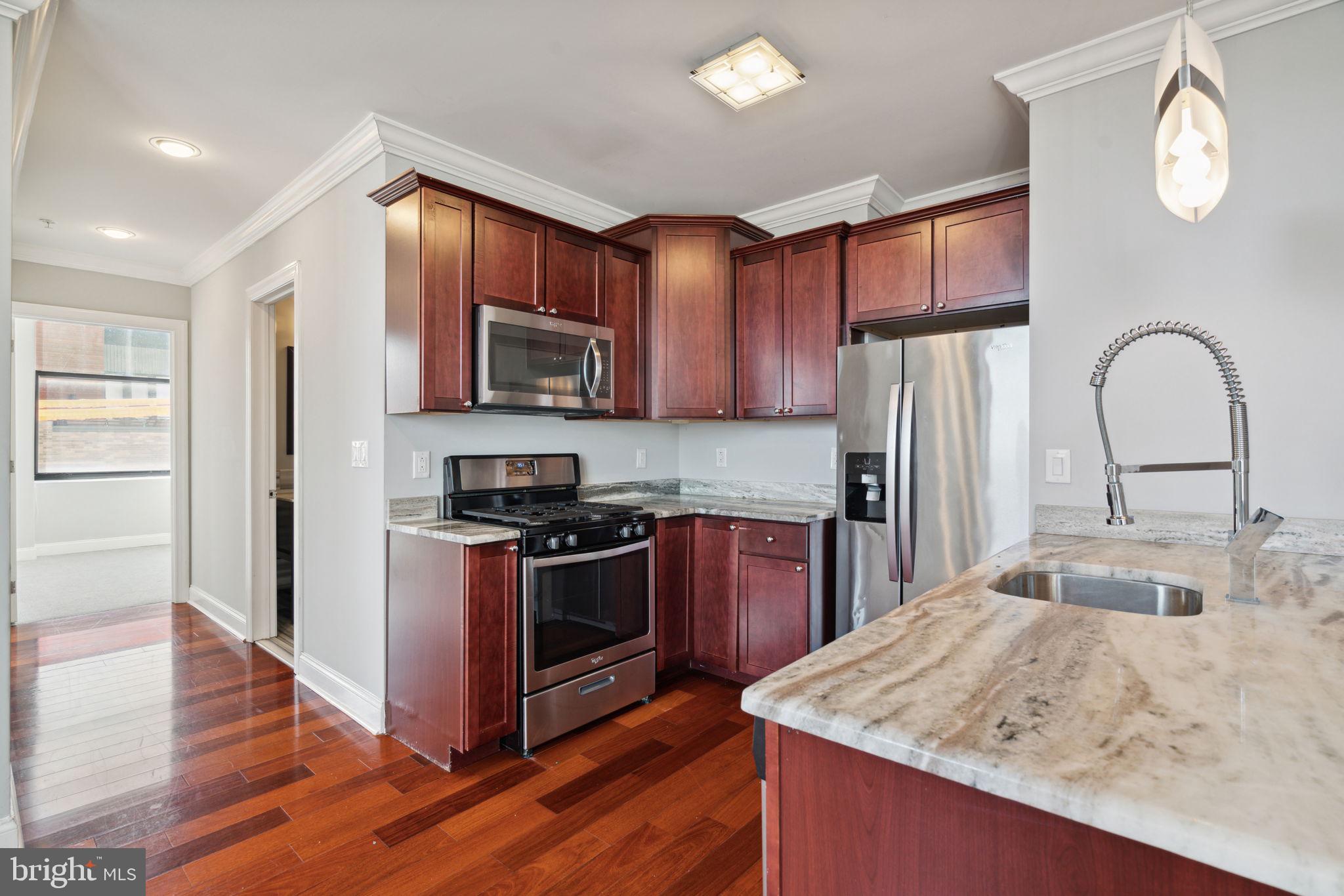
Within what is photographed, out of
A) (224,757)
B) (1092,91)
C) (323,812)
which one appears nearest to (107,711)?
(224,757)

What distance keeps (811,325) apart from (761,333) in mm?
293

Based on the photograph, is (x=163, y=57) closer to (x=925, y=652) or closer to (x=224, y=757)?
(x=224, y=757)

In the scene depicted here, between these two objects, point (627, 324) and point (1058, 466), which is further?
point (627, 324)

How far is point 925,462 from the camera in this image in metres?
2.62

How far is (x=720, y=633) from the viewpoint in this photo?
127 inches

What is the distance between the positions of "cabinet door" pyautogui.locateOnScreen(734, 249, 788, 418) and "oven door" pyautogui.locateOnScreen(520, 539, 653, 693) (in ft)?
3.20

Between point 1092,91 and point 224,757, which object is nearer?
point 1092,91

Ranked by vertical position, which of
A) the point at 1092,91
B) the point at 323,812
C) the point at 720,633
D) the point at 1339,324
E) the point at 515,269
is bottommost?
the point at 323,812

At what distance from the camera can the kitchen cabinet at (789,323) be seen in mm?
3176

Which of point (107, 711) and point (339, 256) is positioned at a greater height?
point (339, 256)

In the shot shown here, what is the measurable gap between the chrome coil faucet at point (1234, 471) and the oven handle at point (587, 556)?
189 centimetres

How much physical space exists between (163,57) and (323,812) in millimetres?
2636

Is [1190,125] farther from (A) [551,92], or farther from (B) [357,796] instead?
(B) [357,796]

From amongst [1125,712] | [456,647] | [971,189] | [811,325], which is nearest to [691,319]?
[811,325]
